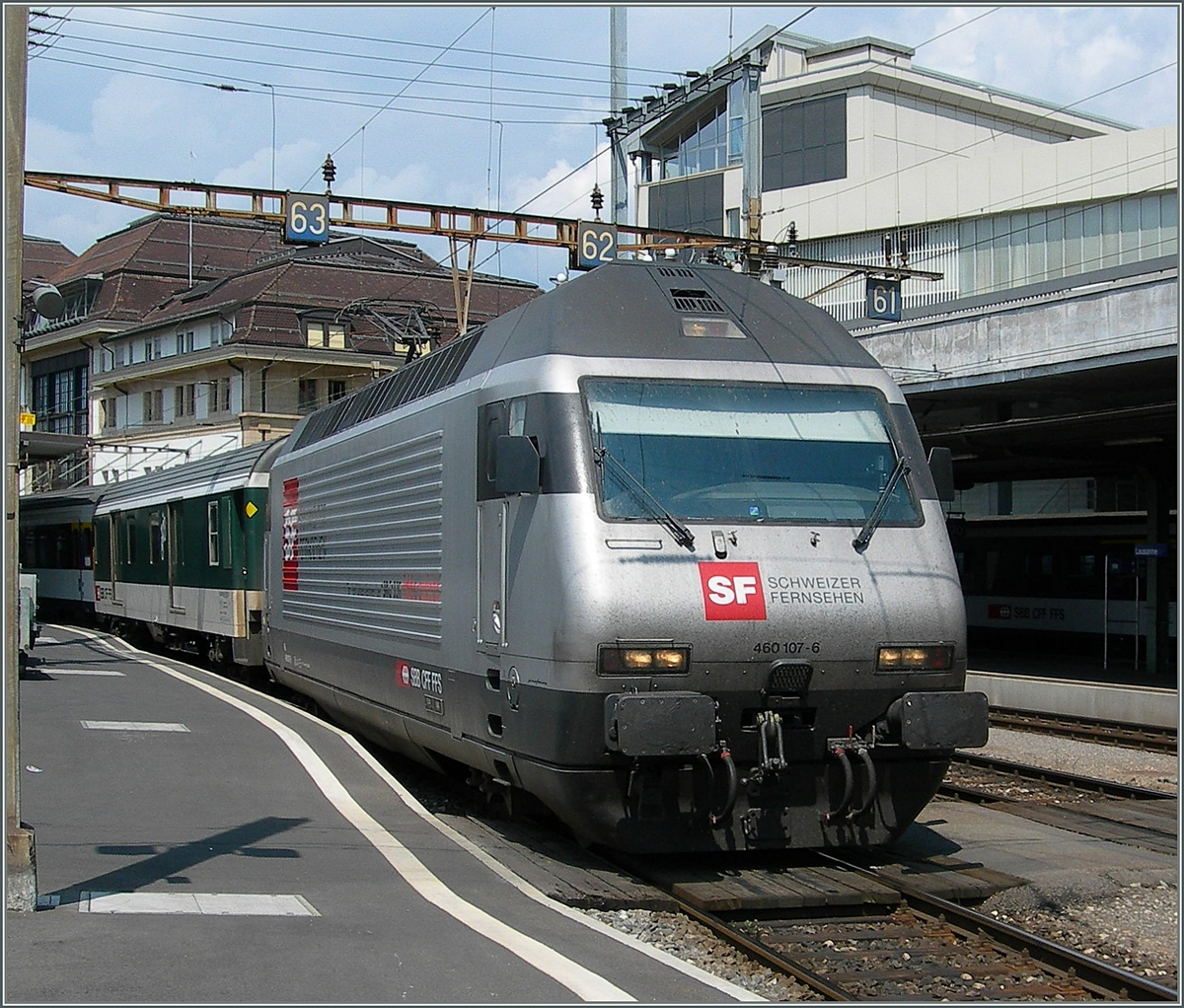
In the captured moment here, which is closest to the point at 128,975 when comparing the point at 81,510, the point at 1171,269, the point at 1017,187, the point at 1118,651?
the point at 1171,269

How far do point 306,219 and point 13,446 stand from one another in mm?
13770

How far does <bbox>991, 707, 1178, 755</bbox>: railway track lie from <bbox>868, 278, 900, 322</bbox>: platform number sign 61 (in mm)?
7513

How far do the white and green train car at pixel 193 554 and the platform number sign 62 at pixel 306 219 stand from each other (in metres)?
2.89

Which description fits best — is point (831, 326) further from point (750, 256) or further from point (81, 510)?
point (81, 510)

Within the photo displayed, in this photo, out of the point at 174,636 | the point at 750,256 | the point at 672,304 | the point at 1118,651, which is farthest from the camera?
the point at 1118,651

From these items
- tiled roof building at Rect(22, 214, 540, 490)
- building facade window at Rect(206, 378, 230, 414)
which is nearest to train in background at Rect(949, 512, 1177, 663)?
tiled roof building at Rect(22, 214, 540, 490)

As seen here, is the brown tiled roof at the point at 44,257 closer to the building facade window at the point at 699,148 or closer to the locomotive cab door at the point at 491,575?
the building facade window at the point at 699,148

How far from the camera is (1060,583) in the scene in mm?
29672

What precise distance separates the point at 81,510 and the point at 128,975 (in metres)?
31.7

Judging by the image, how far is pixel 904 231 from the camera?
1848 inches

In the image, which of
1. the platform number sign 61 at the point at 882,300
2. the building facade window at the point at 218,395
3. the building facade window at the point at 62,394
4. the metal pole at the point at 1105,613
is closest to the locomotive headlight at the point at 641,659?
the platform number sign 61 at the point at 882,300

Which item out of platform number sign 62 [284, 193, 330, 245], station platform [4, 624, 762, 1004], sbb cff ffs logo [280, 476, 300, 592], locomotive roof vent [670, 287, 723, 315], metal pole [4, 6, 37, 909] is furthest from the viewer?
platform number sign 62 [284, 193, 330, 245]

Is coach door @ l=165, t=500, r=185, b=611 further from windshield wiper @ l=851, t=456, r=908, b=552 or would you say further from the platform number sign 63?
windshield wiper @ l=851, t=456, r=908, b=552

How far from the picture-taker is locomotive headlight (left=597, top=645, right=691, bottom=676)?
8.05 m
